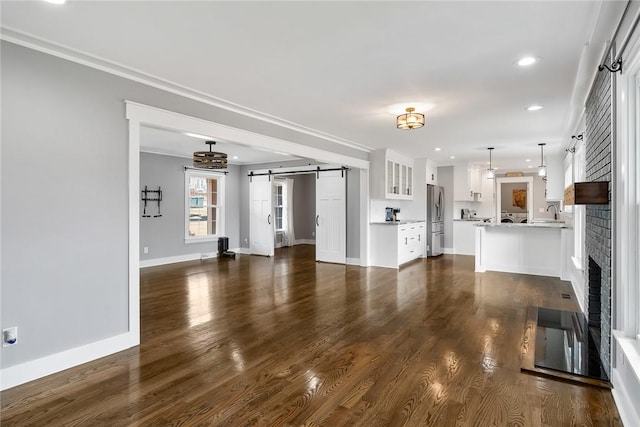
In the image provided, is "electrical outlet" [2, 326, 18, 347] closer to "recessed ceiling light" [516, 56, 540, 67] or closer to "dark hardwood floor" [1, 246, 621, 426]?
"dark hardwood floor" [1, 246, 621, 426]

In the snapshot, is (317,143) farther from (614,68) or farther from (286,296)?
(614,68)

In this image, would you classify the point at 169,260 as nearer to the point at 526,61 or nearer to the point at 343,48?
the point at 343,48

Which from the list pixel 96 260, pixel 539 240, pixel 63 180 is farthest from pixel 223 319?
pixel 539 240

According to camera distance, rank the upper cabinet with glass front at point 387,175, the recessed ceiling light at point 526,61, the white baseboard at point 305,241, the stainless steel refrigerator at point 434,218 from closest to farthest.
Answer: the recessed ceiling light at point 526,61
the upper cabinet with glass front at point 387,175
the stainless steel refrigerator at point 434,218
the white baseboard at point 305,241

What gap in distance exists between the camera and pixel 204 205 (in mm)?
8992

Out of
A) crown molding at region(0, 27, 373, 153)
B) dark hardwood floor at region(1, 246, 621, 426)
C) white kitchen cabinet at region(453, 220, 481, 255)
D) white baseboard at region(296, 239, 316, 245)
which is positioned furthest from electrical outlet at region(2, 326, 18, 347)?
white baseboard at region(296, 239, 316, 245)

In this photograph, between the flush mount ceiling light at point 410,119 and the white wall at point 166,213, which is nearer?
the flush mount ceiling light at point 410,119

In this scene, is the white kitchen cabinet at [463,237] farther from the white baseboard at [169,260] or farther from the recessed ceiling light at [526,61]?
the recessed ceiling light at [526,61]

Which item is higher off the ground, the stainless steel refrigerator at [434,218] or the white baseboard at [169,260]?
the stainless steel refrigerator at [434,218]

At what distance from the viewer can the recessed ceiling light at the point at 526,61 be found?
116 inches

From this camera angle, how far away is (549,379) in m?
2.62

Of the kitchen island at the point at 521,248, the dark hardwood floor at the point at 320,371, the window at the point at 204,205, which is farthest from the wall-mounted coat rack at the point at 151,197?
the kitchen island at the point at 521,248

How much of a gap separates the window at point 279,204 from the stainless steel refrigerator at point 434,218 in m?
4.34

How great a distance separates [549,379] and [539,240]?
4.60 metres
